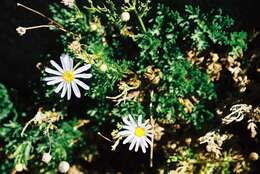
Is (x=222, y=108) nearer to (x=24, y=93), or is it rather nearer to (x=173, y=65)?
(x=173, y=65)

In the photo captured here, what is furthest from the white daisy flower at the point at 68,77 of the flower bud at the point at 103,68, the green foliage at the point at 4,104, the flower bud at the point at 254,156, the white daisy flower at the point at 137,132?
the flower bud at the point at 254,156

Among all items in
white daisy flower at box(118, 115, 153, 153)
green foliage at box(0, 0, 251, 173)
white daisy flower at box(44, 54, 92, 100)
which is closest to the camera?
white daisy flower at box(44, 54, 92, 100)

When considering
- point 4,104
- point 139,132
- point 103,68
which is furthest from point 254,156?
point 4,104

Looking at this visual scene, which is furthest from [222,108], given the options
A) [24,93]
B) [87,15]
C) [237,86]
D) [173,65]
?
[24,93]

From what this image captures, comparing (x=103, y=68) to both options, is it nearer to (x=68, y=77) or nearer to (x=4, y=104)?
(x=68, y=77)

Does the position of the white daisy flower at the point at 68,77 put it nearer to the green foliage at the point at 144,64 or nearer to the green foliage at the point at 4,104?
the green foliage at the point at 144,64

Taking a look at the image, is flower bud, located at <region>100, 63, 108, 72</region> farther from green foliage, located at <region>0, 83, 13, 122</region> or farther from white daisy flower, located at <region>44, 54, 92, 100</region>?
green foliage, located at <region>0, 83, 13, 122</region>

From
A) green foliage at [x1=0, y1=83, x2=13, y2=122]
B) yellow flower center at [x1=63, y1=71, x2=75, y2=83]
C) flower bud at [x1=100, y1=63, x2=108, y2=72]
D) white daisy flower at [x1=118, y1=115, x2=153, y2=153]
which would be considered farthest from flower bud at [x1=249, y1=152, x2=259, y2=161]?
green foliage at [x1=0, y1=83, x2=13, y2=122]

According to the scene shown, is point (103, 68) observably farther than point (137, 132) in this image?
No
